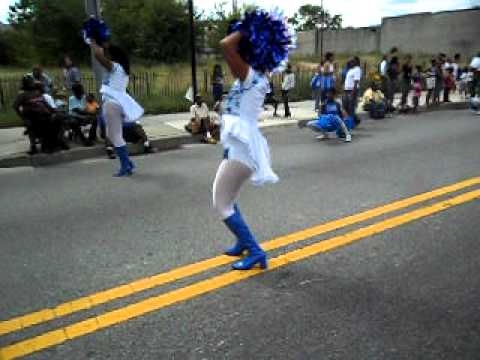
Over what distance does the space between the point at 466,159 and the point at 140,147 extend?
5721 mm

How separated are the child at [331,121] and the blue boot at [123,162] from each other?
451cm

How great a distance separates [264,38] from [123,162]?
447cm

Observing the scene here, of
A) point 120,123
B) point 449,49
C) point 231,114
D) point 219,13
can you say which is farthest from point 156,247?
point 449,49

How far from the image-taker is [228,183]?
160 inches

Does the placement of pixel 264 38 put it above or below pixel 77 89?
above

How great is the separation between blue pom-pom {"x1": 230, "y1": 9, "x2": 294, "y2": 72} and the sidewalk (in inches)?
246

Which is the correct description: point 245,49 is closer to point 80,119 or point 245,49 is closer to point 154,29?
point 80,119

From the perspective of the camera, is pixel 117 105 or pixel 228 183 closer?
pixel 228 183

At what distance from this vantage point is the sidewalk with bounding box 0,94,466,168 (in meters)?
9.03

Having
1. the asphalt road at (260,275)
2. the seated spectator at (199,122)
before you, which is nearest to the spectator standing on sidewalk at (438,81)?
the seated spectator at (199,122)

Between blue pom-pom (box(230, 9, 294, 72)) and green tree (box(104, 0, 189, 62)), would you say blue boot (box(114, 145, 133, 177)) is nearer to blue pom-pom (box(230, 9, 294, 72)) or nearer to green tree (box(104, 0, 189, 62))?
blue pom-pom (box(230, 9, 294, 72))

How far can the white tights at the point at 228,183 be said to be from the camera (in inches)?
159

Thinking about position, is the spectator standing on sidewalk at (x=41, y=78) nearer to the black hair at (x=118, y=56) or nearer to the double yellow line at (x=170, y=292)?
the black hair at (x=118, y=56)

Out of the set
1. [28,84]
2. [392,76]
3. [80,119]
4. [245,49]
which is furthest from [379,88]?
[245,49]
